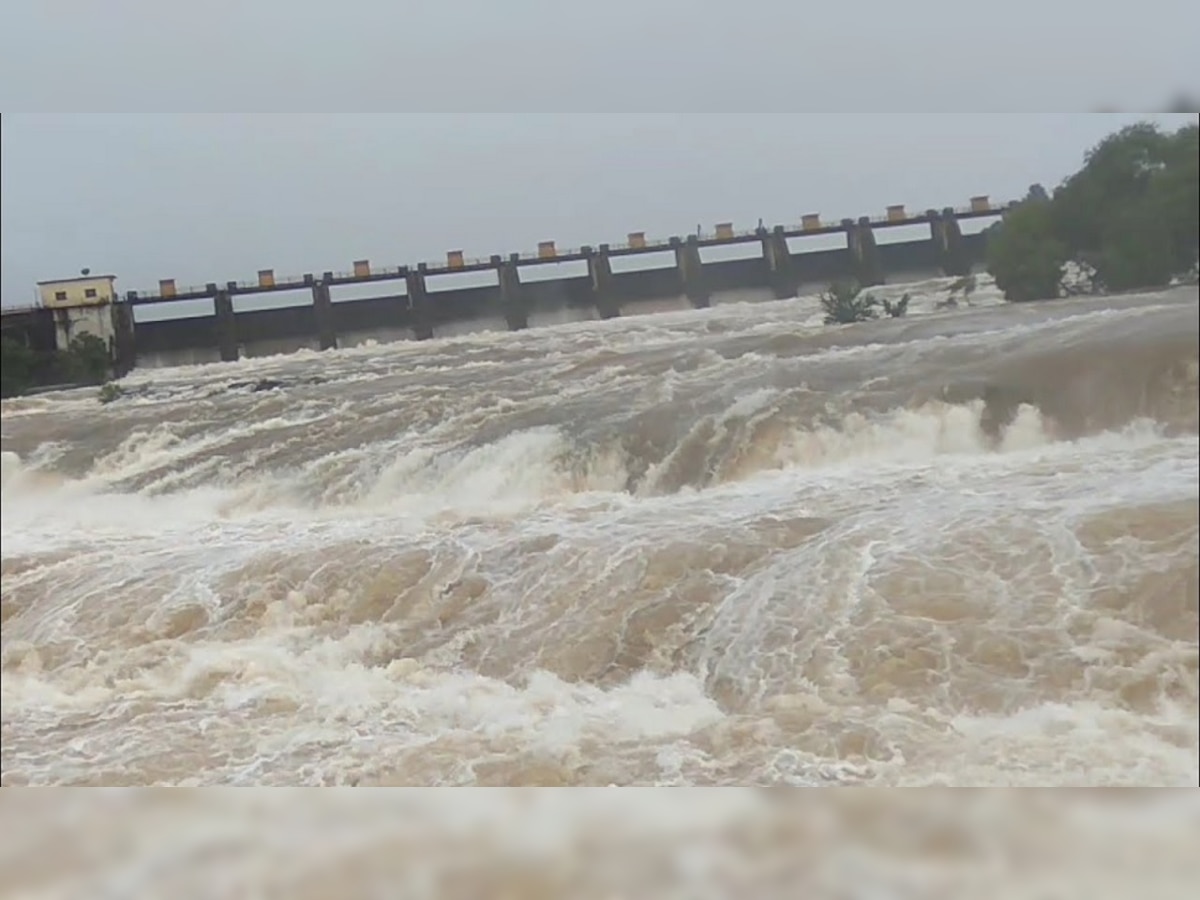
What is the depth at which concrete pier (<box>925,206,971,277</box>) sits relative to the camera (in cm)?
186

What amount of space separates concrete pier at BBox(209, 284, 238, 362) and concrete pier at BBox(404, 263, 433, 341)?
34cm

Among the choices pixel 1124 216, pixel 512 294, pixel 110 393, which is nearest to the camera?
pixel 1124 216

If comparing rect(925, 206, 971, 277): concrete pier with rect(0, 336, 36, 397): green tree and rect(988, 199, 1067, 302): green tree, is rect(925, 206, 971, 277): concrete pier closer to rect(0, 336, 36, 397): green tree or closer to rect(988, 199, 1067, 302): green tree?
rect(988, 199, 1067, 302): green tree

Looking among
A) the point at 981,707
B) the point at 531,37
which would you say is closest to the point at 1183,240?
the point at 981,707

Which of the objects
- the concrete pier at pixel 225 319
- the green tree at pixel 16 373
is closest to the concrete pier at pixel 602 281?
the concrete pier at pixel 225 319

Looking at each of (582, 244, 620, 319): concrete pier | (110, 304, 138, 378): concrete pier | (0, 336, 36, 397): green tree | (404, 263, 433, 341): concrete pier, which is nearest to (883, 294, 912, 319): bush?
(582, 244, 620, 319): concrete pier

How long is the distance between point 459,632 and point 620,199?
82cm

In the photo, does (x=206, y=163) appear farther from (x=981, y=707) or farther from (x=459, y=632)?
(x=981, y=707)

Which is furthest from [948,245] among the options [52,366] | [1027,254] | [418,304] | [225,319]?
[52,366]

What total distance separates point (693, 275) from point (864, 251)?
0.99ft

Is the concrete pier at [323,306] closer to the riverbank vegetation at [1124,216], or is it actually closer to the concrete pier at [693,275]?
the concrete pier at [693,275]

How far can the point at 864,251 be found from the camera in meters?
1.91

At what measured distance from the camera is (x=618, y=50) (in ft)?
6.18

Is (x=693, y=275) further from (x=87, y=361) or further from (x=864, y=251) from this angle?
(x=87, y=361)
